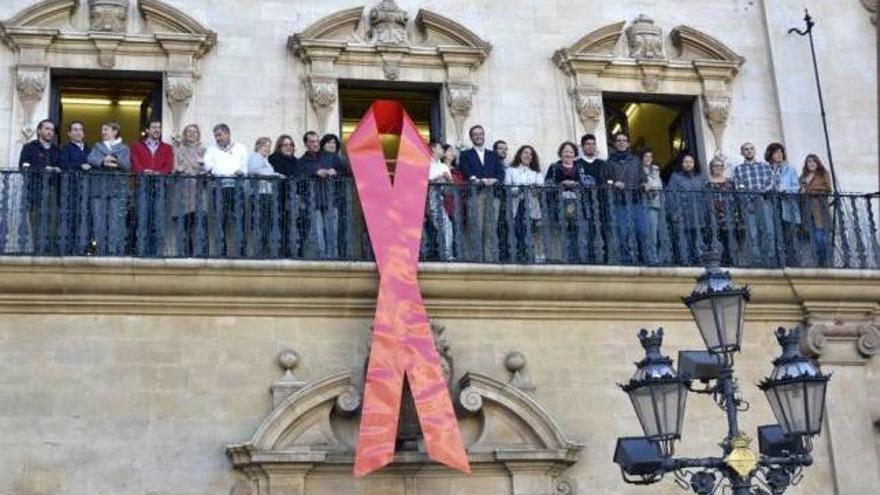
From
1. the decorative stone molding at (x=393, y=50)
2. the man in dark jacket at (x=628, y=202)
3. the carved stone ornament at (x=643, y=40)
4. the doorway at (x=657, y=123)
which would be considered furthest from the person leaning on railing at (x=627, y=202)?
the decorative stone molding at (x=393, y=50)

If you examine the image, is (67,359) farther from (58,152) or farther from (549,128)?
(549,128)

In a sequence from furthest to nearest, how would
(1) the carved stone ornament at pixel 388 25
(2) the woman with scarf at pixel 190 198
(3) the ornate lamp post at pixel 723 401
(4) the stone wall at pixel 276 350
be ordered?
1. (1) the carved stone ornament at pixel 388 25
2. (2) the woman with scarf at pixel 190 198
3. (4) the stone wall at pixel 276 350
4. (3) the ornate lamp post at pixel 723 401

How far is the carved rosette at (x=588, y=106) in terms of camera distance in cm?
1551

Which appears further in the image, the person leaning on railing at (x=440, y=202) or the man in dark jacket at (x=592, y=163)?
the man in dark jacket at (x=592, y=163)

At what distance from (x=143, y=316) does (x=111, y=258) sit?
595 mm

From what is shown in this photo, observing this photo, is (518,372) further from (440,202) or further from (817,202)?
(817,202)

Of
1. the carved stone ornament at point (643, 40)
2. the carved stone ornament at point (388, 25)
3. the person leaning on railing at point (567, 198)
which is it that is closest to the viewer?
the person leaning on railing at point (567, 198)

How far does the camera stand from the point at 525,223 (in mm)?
13898

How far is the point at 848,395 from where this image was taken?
1392 cm

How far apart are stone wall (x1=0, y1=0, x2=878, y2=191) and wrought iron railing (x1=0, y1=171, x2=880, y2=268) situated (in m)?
1.30

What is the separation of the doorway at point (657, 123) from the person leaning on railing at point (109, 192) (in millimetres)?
5412

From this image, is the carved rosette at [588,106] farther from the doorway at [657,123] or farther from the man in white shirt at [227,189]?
the man in white shirt at [227,189]

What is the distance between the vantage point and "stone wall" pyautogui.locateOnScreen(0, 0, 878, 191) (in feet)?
49.1

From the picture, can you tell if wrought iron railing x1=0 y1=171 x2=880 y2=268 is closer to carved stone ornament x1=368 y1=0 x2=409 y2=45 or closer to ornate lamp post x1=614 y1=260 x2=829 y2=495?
carved stone ornament x1=368 y1=0 x2=409 y2=45
